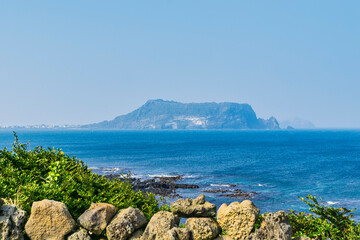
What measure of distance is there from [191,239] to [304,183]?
66.5 m

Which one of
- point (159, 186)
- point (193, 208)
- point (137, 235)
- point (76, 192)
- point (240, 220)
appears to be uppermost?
point (76, 192)

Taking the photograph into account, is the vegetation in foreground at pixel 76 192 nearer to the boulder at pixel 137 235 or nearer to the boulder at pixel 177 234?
the boulder at pixel 137 235

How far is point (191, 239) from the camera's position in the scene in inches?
355

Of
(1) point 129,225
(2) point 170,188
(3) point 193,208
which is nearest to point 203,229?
(3) point 193,208

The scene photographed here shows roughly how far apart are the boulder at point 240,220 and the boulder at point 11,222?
17.5 ft

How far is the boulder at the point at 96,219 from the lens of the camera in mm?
9039

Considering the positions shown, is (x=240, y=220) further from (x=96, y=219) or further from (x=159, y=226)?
(x=96, y=219)

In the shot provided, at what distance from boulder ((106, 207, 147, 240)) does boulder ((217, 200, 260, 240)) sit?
236 cm

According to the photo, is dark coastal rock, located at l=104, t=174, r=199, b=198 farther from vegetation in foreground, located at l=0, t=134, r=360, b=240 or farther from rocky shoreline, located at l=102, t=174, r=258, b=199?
vegetation in foreground, located at l=0, t=134, r=360, b=240

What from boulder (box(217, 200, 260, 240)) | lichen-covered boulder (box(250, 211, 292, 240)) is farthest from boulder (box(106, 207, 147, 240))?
lichen-covered boulder (box(250, 211, 292, 240))

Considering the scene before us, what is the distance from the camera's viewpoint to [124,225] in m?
8.99

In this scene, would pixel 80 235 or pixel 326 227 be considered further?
pixel 326 227

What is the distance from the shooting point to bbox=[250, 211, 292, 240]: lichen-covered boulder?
873cm

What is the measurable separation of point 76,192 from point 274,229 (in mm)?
5904
